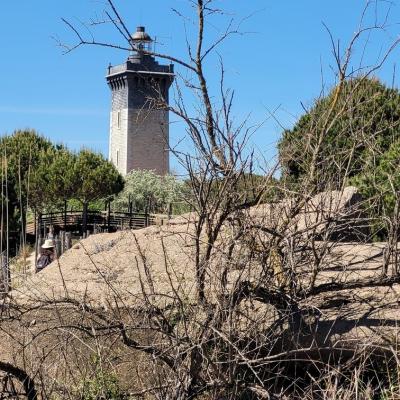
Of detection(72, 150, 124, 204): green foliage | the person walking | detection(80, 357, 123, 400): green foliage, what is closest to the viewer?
detection(80, 357, 123, 400): green foliage

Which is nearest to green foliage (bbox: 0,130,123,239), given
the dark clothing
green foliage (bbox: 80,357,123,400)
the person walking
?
the person walking

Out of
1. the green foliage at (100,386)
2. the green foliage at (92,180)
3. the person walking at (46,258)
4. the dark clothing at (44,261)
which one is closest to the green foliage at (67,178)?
the green foliage at (92,180)

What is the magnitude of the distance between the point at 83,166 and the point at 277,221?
28615 mm

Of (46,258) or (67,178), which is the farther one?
(67,178)

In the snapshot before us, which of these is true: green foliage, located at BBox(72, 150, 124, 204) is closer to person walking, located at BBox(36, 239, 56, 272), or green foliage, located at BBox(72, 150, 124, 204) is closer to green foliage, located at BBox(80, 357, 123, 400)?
person walking, located at BBox(36, 239, 56, 272)

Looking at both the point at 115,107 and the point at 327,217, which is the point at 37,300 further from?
the point at 115,107

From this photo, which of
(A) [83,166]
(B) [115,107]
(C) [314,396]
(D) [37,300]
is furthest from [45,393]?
(B) [115,107]

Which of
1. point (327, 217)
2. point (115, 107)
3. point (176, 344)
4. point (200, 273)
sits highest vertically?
point (115, 107)

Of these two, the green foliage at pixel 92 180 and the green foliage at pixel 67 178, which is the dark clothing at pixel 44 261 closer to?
the green foliage at pixel 67 178

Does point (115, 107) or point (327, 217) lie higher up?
point (115, 107)

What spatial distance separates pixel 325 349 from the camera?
5.61 m

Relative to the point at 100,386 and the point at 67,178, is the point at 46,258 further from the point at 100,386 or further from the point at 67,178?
the point at 67,178

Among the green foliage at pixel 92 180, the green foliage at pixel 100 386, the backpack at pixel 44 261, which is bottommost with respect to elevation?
the green foliage at pixel 100 386

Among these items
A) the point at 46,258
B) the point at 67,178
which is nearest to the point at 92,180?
the point at 67,178
